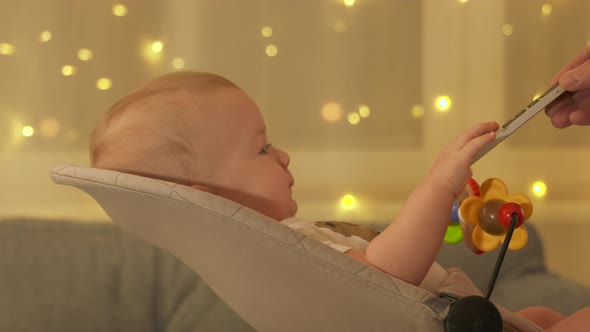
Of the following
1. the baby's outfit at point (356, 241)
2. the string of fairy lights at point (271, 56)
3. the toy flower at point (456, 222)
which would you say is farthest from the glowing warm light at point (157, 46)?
the toy flower at point (456, 222)

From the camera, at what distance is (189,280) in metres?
1.61

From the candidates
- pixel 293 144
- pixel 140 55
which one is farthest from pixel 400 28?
pixel 140 55

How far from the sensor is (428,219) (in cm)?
94

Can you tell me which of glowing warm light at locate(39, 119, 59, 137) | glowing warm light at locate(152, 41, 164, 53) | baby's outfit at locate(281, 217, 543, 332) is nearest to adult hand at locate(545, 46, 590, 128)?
baby's outfit at locate(281, 217, 543, 332)

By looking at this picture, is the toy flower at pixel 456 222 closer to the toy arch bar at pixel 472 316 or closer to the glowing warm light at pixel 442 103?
the toy arch bar at pixel 472 316

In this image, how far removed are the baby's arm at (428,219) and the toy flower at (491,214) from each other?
0.29 ft

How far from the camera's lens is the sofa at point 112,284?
1495 mm

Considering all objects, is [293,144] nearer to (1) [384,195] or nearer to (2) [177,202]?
(1) [384,195]

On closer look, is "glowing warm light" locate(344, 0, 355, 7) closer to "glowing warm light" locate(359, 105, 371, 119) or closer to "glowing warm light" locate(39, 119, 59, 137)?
"glowing warm light" locate(359, 105, 371, 119)

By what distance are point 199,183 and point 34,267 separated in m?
0.66

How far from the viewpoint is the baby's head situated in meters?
1.03

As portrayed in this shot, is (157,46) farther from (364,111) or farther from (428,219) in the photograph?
(428,219)

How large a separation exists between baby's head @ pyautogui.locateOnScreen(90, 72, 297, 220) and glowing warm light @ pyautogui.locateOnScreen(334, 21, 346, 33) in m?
0.99

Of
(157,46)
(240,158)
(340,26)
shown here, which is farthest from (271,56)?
(240,158)
